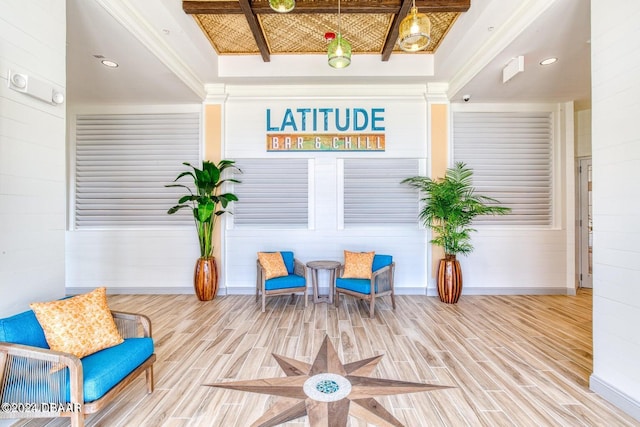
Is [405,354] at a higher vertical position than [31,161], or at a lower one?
lower

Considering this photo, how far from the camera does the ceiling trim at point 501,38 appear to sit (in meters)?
3.01

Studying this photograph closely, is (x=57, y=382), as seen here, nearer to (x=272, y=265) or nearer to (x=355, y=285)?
(x=272, y=265)

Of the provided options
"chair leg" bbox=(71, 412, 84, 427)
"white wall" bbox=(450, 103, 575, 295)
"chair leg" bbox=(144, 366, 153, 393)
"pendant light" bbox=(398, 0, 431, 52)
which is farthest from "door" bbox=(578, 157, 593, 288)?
"chair leg" bbox=(71, 412, 84, 427)

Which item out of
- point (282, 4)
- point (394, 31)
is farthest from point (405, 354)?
point (394, 31)

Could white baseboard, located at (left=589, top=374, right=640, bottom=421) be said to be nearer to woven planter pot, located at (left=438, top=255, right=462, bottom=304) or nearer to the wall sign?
woven planter pot, located at (left=438, top=255, right=462, bottom=304)

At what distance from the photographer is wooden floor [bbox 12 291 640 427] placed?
215 cm

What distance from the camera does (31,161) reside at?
2.12m

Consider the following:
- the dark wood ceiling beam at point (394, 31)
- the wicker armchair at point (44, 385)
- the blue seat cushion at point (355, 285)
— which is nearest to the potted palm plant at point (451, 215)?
the blue seat cushion at point (355, 285)

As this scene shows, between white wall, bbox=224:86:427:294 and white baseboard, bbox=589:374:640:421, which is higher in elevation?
white wall, bbox=224:86:427:294

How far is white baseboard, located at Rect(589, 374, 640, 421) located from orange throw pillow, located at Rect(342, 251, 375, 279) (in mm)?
2568

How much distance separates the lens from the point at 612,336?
2.24 meters

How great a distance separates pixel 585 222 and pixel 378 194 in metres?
4.09

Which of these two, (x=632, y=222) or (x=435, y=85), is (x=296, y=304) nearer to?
(x=632, y=222)

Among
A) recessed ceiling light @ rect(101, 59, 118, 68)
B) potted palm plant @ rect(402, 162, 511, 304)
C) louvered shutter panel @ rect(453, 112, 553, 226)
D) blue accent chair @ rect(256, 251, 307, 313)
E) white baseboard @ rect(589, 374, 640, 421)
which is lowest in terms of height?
white baseboard @ rect(589, 374, 640, 421)
